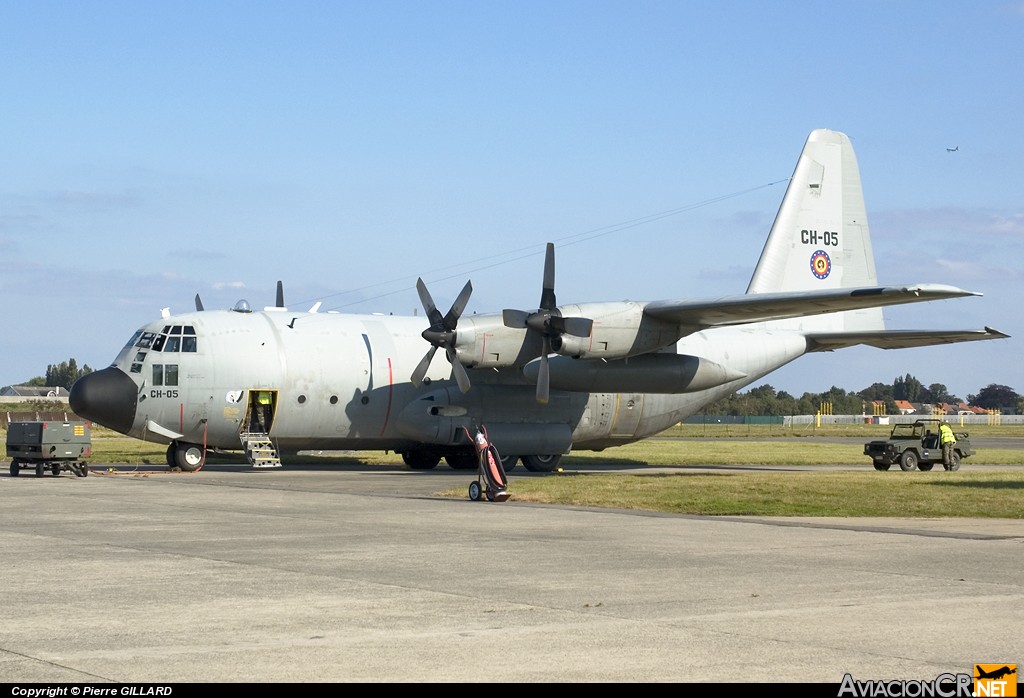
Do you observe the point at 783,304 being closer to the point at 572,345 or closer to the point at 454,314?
the point at 572,345

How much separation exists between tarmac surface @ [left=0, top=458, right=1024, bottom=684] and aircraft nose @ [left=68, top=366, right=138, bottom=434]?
11567 millimetres

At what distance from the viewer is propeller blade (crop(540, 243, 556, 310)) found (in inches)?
1200

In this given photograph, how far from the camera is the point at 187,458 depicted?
32719 mm

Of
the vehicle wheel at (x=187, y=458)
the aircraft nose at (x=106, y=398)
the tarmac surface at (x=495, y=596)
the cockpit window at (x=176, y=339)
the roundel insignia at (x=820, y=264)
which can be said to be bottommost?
the tarmac surface at (x=495, y=596)

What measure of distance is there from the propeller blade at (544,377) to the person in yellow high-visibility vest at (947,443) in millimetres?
13231

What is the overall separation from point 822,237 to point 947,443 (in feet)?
24.7

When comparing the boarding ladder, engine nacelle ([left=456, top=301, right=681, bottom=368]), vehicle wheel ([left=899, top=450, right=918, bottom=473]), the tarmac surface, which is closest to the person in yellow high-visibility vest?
vehicle wheel ([left=899, top=450, right=918, bottom=473])

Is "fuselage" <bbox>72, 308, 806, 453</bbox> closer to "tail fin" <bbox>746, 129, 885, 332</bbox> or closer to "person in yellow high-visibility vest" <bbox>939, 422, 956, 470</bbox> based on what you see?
"tail fin" <bbox>746, 129, 885, 332</bbox>

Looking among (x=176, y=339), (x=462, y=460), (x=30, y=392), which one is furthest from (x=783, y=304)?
(x=30, y=392)

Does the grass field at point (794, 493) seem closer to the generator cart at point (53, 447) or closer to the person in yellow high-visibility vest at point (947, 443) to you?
the person in yellow high-visibility vest at point (947, 443)

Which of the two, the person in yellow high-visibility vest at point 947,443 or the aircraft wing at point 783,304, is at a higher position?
the aircraft wing at point 783,304

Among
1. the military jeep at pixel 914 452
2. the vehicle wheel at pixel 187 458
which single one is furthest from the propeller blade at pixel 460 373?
the military jeep at pixel 914 452

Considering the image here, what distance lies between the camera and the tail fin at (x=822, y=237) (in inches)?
1495

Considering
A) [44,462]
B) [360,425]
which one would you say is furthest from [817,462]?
[44,462]
